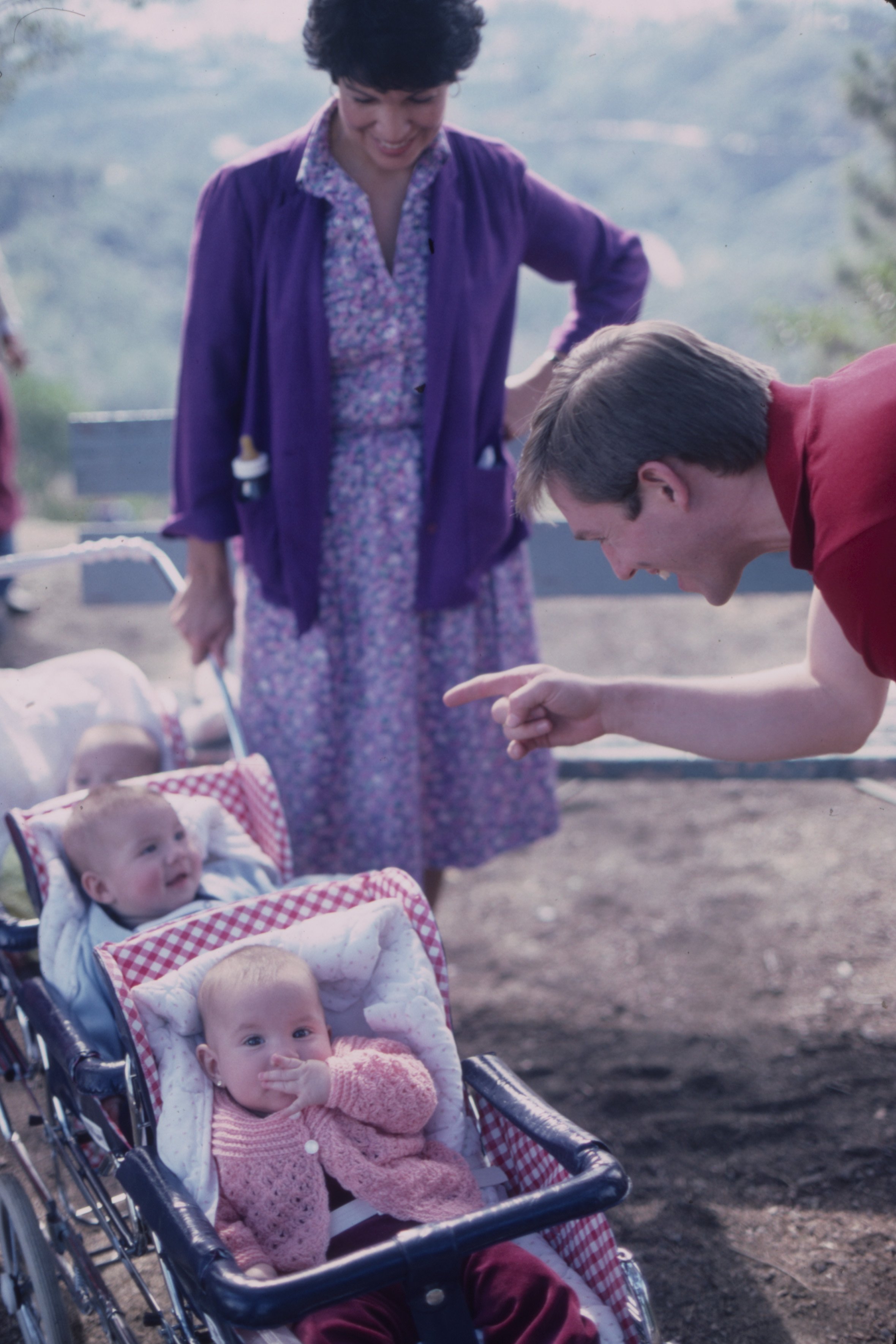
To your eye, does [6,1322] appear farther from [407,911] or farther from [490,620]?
[490,620]

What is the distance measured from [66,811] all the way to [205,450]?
74cm

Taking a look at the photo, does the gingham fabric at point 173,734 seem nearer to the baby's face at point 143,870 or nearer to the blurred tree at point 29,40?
the baby's face at point 143,870

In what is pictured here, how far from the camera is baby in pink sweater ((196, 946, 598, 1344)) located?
147 cm

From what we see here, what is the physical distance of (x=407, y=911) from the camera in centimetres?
187

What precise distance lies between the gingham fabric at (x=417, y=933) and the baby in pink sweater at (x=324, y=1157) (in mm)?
84

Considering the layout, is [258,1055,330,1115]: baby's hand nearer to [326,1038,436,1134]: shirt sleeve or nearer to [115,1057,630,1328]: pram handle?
[326,1038,436,1134]: shirt sleeve

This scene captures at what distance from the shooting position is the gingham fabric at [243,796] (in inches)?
88.2

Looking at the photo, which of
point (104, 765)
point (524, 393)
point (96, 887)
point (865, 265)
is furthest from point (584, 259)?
point (865, 265)

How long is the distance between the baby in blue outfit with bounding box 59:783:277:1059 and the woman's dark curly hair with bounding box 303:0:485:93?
4.24ft

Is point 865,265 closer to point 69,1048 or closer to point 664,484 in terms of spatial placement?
point 664,484

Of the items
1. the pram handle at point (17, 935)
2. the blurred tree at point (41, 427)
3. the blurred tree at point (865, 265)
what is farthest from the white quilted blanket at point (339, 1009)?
the blurred tree at point (41, 427)

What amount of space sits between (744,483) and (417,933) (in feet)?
2.76

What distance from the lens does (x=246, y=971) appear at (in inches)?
67.6

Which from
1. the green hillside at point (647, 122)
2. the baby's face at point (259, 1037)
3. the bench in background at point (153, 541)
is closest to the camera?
the baby's face at point (259, 1037)
